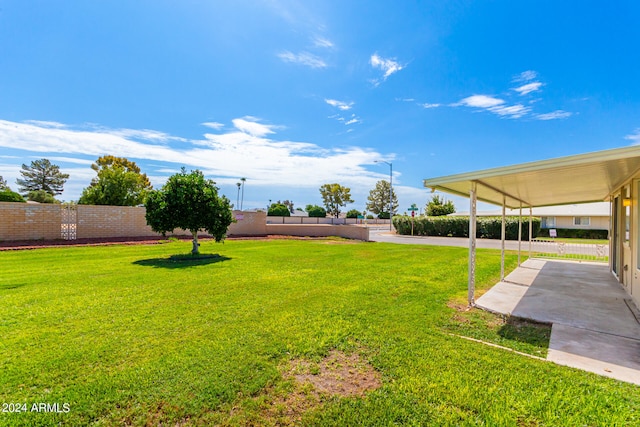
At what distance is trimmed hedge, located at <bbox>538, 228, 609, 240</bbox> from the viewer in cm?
2644

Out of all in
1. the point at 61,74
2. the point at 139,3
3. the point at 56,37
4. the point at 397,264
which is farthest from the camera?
the point at 61,74

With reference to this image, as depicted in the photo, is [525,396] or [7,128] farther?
[7,128]

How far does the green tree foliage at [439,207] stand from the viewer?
37.4 m

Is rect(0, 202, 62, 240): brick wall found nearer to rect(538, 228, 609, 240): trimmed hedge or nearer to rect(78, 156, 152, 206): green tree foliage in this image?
rect(78, 156, 152, 206): green tree foliage

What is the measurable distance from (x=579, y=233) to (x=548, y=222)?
350 centimetres

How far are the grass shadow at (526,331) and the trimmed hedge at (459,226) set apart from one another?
2184 cm

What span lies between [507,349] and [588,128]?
1540 cm

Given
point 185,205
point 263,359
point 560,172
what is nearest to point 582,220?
point 560,172

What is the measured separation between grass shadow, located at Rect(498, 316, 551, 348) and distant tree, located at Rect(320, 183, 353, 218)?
5901 cm

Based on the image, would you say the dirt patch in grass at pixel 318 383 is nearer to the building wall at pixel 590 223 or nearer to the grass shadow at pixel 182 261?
the grass shadow at pixel 182 261

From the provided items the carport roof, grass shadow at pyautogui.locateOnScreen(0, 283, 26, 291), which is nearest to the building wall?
the carport roof

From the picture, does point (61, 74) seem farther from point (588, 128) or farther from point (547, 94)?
point (588, 128)

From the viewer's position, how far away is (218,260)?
36.0ft

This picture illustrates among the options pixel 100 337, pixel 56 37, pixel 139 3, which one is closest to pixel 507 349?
pixel 100 337
